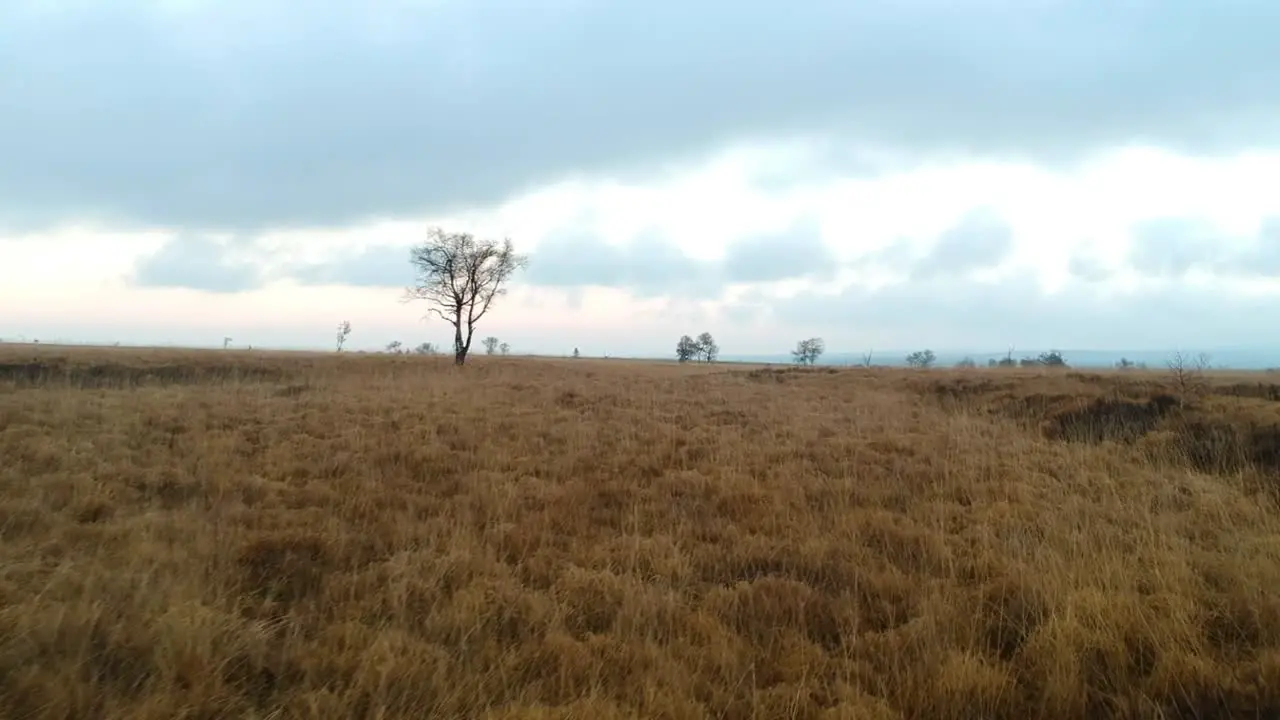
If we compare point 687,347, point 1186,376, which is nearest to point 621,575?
point 1186,376

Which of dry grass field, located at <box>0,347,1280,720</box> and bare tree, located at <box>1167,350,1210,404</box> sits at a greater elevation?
bare tree, located at <box>1167,350,1210,404</box>

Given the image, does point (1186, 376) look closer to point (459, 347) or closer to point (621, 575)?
point (621, 575)

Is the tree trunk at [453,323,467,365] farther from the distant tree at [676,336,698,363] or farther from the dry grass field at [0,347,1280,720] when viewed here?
the distant tree at [676,336,698,363]

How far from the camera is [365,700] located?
11.3ft

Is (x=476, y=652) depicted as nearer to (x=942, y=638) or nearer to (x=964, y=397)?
(x=942, y=638)

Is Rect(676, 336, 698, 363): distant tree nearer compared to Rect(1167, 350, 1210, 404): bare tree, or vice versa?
Rect(1167, 350, 1210, 404): bare tree

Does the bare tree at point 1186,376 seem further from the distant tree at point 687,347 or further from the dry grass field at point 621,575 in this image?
the distant tree at point 687,347

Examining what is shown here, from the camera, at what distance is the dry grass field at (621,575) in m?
3.57

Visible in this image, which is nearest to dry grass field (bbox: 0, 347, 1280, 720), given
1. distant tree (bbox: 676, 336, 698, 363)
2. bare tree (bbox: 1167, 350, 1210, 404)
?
bare tree (bbox: 1167, 350, 1210, 404)

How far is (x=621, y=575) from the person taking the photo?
5.27 meters

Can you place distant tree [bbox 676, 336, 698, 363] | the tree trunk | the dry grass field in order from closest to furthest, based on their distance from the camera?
the dry grass field → the tree trunk → distant tree [bbox 676, 336, 698, 363]

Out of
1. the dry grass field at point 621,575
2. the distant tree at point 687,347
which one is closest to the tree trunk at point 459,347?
the dry grass field at point 621,575

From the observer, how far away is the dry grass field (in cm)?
357

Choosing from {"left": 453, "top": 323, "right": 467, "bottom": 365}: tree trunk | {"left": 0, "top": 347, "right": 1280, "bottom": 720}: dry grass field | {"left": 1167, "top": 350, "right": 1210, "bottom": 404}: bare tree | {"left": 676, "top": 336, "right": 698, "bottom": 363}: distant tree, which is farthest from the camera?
{"left": 676, "top": 336, "right": 698, "bottom": 363}: distant tree
